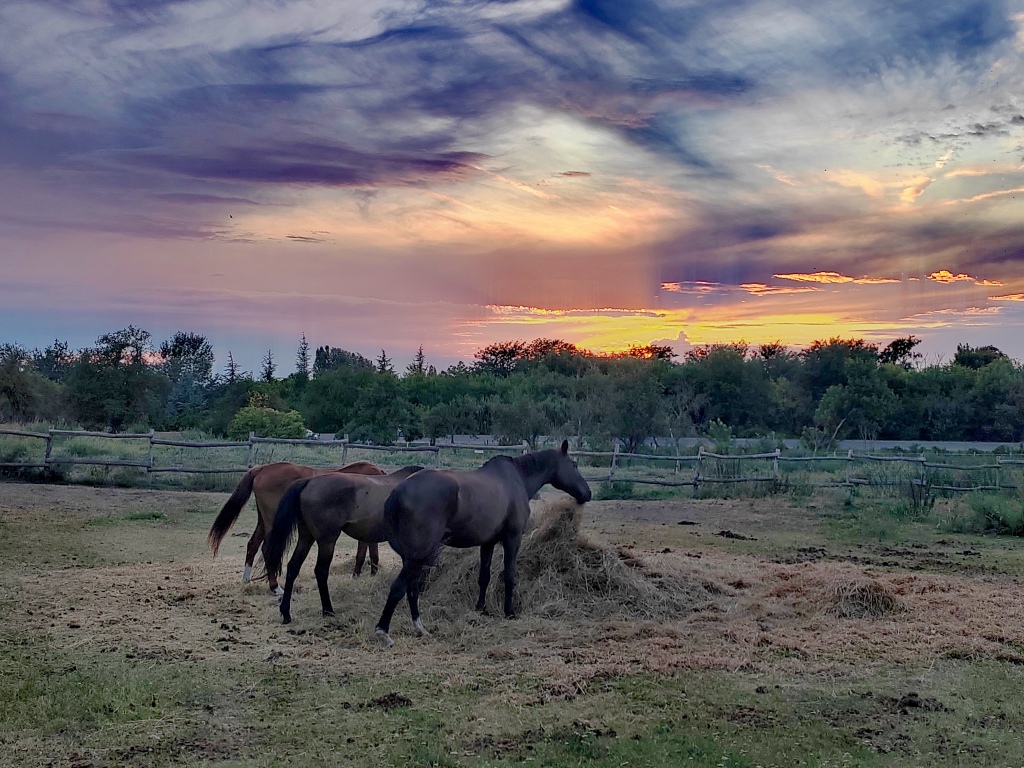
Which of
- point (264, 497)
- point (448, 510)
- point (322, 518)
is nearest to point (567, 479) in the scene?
point (448, 510)

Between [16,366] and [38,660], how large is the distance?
33.6 m

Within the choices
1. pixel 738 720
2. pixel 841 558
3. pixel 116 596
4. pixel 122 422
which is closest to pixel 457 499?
pixel 738 720

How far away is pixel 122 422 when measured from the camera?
36.7m

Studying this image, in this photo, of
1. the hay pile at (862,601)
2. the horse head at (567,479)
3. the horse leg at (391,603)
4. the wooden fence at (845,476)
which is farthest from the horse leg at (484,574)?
the wooden fence at (845,476)

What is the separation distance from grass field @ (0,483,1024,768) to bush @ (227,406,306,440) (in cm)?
2061

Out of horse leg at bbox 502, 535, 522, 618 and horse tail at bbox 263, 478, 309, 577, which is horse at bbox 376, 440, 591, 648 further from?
horse tail at bbox 263, 478, 309, 577

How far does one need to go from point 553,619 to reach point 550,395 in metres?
37.8

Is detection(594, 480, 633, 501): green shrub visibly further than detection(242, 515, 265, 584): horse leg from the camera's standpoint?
Yes

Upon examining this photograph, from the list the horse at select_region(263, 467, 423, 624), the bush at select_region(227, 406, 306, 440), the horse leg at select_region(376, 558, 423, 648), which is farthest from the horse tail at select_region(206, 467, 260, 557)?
the bush at select_region(227, 406, 306, 440)

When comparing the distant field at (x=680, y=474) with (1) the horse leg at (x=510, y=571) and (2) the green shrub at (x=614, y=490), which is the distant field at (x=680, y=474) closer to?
(2) the green shrub at (x=614, y=490)

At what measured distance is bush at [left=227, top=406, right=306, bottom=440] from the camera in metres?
31.4

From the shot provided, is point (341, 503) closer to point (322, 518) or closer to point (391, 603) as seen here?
point (322, 518)

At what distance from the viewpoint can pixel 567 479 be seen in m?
8.98

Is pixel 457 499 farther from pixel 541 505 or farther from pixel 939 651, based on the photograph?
pixel 939 651
